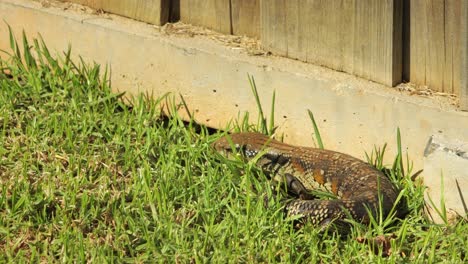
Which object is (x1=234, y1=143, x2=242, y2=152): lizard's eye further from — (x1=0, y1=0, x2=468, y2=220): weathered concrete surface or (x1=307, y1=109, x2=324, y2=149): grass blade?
(x1=307, y1=109, x2=324, y2=149): grass blade

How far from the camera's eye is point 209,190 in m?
5.18

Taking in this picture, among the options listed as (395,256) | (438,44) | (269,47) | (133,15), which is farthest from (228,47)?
(395,256)

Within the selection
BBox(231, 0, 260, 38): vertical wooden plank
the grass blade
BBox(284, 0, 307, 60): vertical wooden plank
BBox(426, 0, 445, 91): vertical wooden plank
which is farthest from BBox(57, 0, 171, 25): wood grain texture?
BBox(426, 0, 445, 91): vertical wooden plank

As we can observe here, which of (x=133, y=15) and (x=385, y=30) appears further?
(x=133, y=15)

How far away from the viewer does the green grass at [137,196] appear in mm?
4770

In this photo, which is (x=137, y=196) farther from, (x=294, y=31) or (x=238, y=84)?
(x=294, y=31)

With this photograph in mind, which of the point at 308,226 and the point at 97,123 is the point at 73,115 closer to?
the point at 97,123

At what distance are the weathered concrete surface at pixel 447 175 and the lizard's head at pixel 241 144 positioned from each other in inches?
37.4

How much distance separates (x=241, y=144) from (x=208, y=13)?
32.3 inches

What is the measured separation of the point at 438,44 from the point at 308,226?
3.47 feet

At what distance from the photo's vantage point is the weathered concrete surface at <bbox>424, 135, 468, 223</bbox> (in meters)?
4.91

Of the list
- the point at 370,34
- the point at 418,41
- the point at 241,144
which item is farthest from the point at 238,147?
the point at 418,41

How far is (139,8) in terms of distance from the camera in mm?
6105

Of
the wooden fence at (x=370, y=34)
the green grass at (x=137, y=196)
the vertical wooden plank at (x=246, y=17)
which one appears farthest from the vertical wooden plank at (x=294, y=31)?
the green grass at (x=137, y=196)
